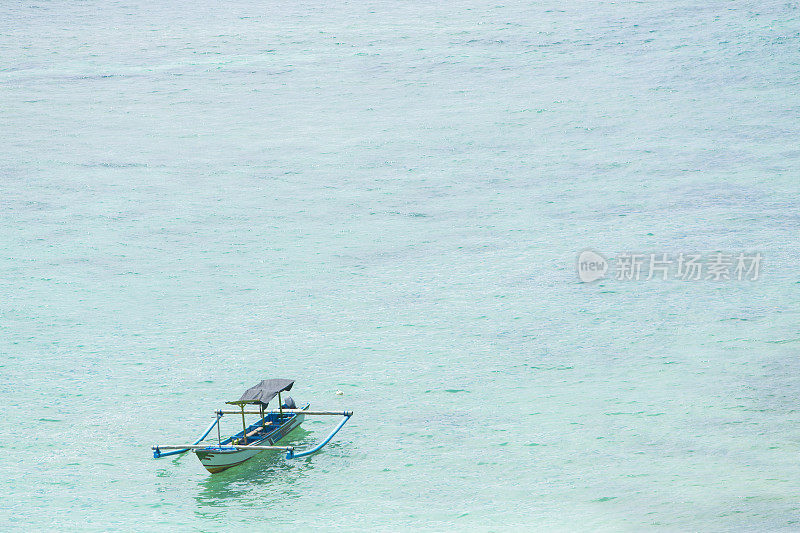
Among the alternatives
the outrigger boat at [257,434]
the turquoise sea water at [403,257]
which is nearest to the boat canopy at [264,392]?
the outrigger boat at [257,434]

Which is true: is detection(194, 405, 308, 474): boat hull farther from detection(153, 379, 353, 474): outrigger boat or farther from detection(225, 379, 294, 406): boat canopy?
detection(225, 379, 294, 406): boat canopy

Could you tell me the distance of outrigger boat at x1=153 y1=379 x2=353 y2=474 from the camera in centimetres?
1152

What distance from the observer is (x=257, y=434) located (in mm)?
12125

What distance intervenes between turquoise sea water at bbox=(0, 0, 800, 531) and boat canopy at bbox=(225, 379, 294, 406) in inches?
34.3

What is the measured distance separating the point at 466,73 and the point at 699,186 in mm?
8477

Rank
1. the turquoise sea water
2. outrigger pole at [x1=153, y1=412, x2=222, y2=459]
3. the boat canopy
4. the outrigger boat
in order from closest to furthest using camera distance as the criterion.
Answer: the outrigger boat → the boat canopy → the turquoise sea water → outrigger pole at [x1=153, y1=412, x2=222, y2=459]

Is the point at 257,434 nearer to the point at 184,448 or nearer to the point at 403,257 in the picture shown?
the point at 184,448

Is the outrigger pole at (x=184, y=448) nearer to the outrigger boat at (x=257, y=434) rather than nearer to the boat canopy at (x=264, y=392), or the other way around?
the outrigger boat at (x=257, y=434)

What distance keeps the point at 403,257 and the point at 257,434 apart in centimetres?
834

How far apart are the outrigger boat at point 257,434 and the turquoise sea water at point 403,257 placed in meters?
0.24

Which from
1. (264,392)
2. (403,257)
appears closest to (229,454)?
(264,392)

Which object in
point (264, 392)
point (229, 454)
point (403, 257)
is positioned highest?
point (403, 257)

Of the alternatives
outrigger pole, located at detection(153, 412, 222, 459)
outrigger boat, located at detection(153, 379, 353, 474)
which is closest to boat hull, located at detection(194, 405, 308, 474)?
outrigger boat, located at detection(153, 379, 353, 474)

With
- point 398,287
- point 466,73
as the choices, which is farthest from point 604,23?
Answer: point 398,287
